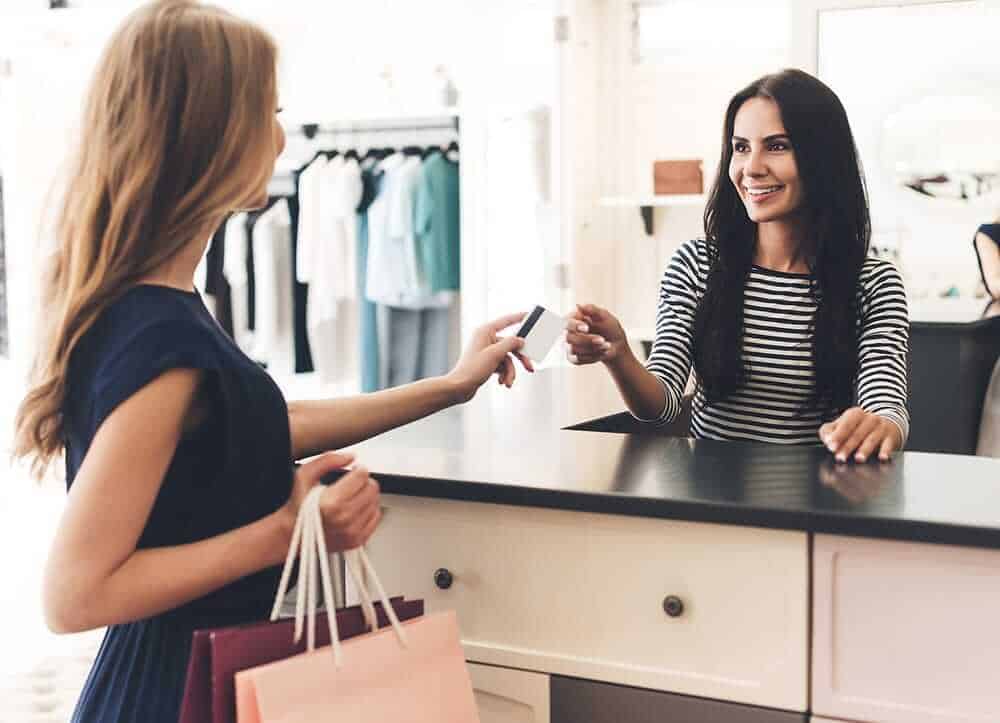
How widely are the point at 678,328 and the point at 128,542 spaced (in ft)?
3.97

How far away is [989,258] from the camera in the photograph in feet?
13.6

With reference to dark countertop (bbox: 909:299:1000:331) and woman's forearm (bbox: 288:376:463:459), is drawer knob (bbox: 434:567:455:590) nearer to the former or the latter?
woman's forearm (bbox: 288:376:463:459)

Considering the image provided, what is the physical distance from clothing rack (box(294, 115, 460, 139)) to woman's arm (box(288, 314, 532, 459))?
378cm

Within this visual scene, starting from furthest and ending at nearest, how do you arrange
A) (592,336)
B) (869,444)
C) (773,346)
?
(773,346), (592,336), (869,444)

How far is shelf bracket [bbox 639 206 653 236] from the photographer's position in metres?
5.04

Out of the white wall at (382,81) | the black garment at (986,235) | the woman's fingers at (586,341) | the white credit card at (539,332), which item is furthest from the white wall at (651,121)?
the white credit card at (539,332)

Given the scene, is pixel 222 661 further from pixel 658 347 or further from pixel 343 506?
pixel 658 347

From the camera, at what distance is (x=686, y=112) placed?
504 cm

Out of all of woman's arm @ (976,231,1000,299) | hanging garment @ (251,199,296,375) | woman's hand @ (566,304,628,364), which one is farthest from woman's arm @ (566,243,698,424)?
hanging garment @ (251,199,296,375)

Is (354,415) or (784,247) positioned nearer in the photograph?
(354,415)

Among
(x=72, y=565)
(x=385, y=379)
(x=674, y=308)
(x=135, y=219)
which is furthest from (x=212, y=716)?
(x=385, y=379)

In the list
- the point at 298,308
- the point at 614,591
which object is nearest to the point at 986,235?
the point at 298,308

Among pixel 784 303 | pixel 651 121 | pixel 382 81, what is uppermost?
pixel 382 81

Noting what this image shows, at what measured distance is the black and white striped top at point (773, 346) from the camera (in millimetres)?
1942
